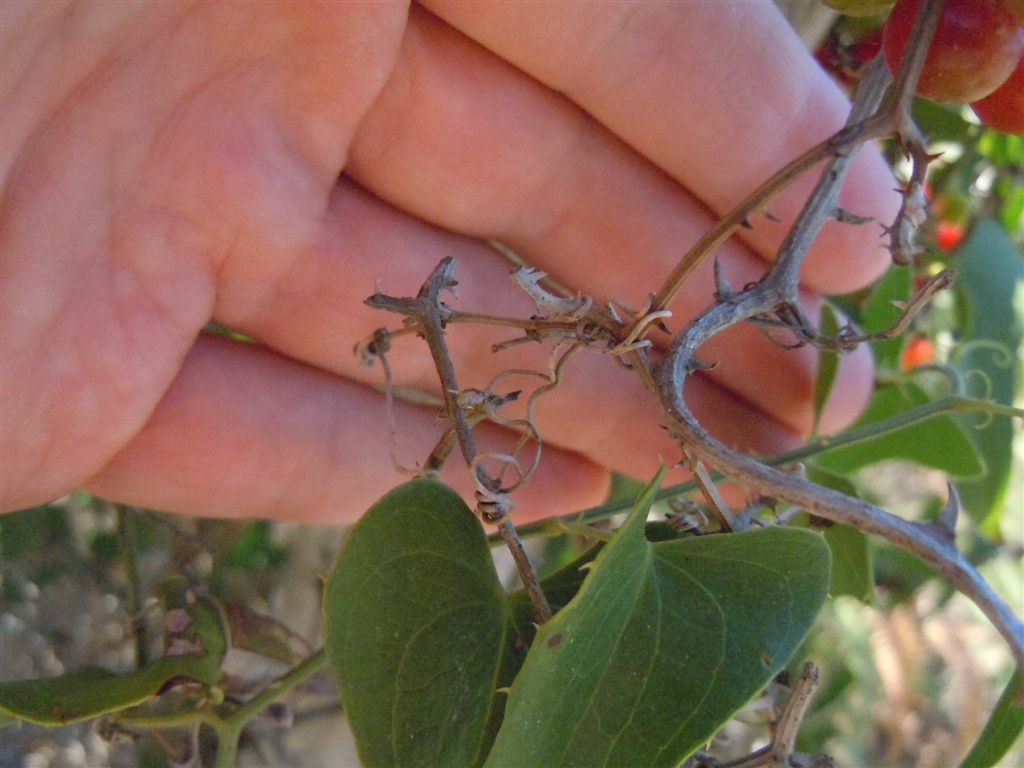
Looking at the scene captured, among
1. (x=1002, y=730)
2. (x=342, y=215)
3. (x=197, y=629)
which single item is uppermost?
(x=342, y=215)

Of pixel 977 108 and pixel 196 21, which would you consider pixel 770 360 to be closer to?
pixel 977 108

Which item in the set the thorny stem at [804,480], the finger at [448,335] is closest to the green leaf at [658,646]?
the thorny stem at [804,480]

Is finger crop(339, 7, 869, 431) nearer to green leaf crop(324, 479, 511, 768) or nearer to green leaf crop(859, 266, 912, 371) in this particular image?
green leaf crop(859, 266, 912, 371)

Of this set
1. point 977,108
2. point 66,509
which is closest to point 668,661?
point 977,108

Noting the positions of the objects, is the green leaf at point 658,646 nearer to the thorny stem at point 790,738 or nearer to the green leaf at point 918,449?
the thorny stem at point 790,738

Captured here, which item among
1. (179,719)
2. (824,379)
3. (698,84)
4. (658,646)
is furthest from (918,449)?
(179,719)

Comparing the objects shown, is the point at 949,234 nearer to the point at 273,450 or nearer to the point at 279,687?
the point at 273,450
